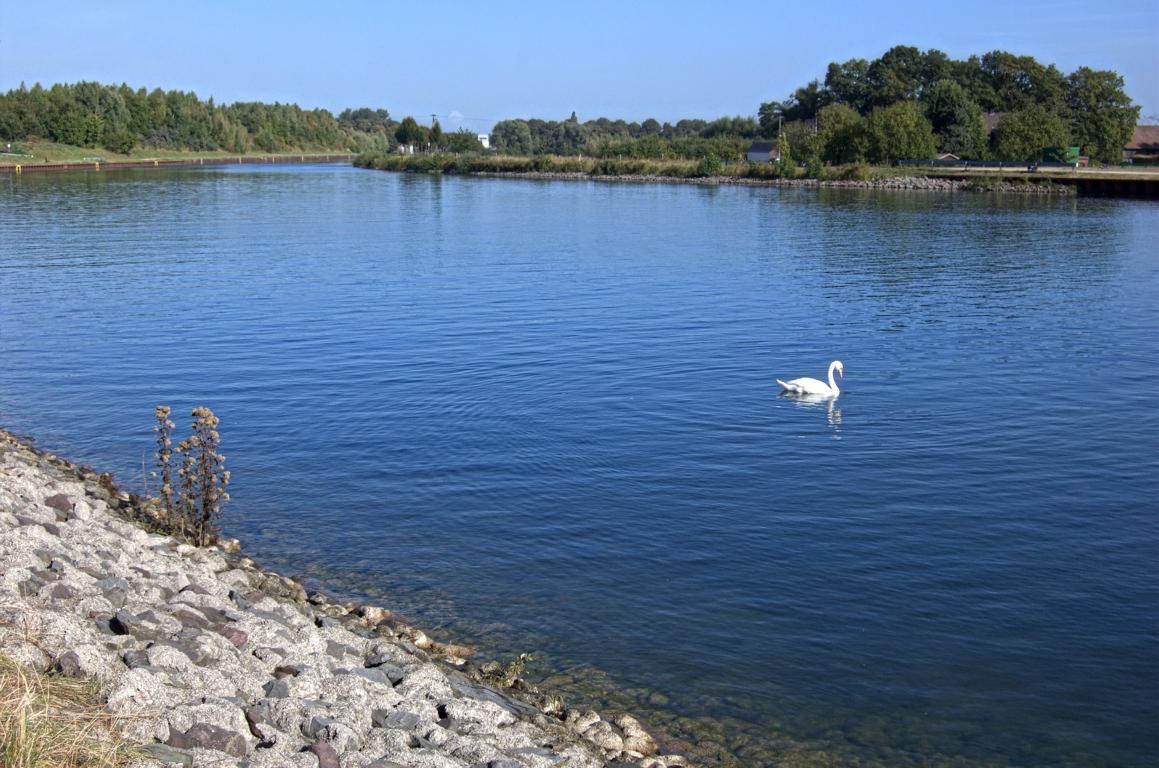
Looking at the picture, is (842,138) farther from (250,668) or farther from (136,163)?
(250,668)

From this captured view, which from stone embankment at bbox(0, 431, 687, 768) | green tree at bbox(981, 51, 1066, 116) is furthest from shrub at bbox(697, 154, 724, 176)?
stone embankment at bbox(0, 431, 687, 768)

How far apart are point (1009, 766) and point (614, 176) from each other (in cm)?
12007

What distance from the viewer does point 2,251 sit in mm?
42188

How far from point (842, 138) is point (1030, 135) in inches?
738

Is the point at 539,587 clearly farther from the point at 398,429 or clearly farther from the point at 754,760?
the point at 398,429

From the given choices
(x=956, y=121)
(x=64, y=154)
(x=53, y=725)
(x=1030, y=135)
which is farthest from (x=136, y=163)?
(x=53, y=725)

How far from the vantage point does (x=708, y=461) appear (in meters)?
16.8

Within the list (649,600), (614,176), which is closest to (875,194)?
(614,176)

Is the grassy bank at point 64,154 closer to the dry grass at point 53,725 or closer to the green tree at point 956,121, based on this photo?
the green tree at point 956,121

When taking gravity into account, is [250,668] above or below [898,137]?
A: below

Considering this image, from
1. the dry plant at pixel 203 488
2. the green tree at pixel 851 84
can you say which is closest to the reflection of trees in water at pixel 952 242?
the dry plant at pixel 203 488

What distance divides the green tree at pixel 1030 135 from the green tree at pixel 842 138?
45.8 feet

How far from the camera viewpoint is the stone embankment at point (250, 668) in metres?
7.20

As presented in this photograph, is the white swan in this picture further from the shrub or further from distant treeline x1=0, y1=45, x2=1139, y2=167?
the shrub
